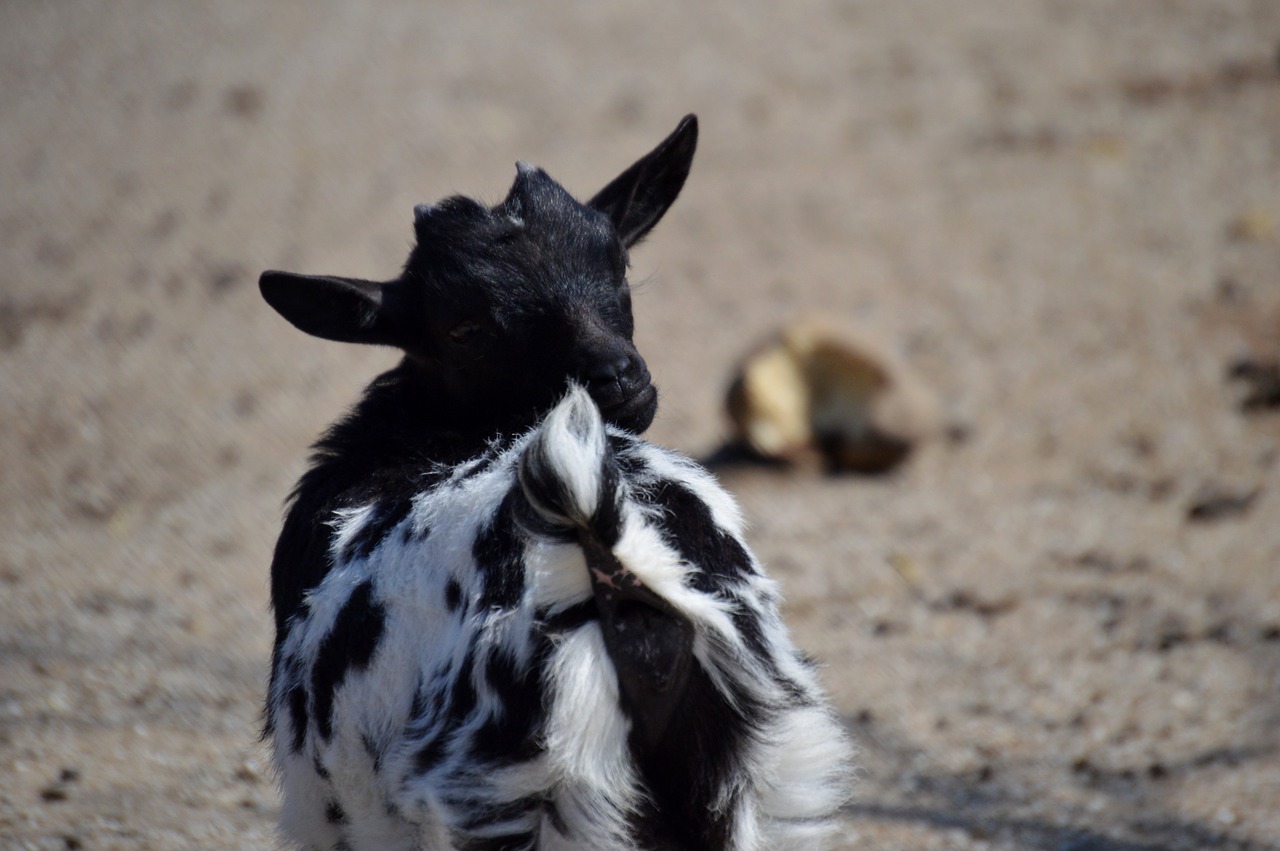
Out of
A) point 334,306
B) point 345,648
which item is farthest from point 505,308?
point 345,648

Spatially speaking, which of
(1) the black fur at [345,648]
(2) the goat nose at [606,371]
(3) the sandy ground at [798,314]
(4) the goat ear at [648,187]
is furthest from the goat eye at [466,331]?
(3) the sandy ground at [798,314]

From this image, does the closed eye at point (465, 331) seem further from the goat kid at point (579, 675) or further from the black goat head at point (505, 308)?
the goat kid at point (579, 675)

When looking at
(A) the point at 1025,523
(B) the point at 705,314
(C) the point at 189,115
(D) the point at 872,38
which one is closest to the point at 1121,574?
(A) the point at 1025,523

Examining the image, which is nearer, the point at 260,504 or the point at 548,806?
the point at 548,806

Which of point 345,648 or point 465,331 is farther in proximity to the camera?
point 465,331

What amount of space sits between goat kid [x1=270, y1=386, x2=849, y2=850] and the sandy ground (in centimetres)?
146

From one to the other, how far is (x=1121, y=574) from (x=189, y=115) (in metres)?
6.42

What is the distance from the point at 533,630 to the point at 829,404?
4.21m

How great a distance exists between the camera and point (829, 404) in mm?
6219

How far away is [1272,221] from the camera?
7281mm

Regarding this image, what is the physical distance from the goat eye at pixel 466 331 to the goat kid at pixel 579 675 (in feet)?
1.90

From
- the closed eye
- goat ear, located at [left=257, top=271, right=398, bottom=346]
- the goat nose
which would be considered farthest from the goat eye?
the goat nose

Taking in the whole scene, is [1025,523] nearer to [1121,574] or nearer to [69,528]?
[1121,574]

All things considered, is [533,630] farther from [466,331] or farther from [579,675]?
[466,331]
